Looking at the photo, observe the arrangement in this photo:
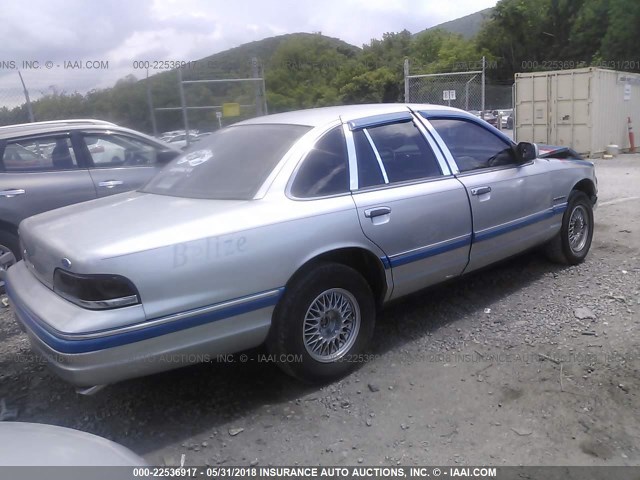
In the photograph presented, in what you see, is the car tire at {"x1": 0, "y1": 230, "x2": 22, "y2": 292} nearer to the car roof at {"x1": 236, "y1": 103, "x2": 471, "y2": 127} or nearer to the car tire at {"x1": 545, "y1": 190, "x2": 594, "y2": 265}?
the car roof at {"x1": 236, "y1": 103, "x2": 471, "y2": 127}

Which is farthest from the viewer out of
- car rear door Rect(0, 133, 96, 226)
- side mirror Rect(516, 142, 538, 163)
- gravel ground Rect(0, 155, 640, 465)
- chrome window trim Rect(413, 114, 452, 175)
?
car rear door Rect(0, 133, 96, 226)

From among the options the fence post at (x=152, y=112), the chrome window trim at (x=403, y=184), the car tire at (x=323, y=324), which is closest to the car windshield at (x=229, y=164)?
the chrome window trim at (x=403, y=184)

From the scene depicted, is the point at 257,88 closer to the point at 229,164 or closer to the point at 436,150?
the point at 436,150

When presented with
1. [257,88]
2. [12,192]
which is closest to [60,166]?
[12,192]

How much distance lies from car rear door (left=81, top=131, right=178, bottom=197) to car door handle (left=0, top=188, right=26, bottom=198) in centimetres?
65

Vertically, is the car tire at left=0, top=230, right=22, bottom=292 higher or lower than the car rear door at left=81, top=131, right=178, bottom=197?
lower

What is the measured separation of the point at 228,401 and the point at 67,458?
1.65m

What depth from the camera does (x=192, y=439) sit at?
10.2 ft

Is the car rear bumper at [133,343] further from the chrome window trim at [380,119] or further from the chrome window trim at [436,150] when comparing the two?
the chrome window trim at [436,150]

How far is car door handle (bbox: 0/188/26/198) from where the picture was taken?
530 centimetres

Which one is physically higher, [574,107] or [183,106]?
[183,106]

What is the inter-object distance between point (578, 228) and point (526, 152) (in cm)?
118

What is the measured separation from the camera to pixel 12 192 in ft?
17.5

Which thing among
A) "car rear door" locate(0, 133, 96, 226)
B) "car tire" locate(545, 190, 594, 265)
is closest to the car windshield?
"car rear door" locate(0, 133, 96, 226)
